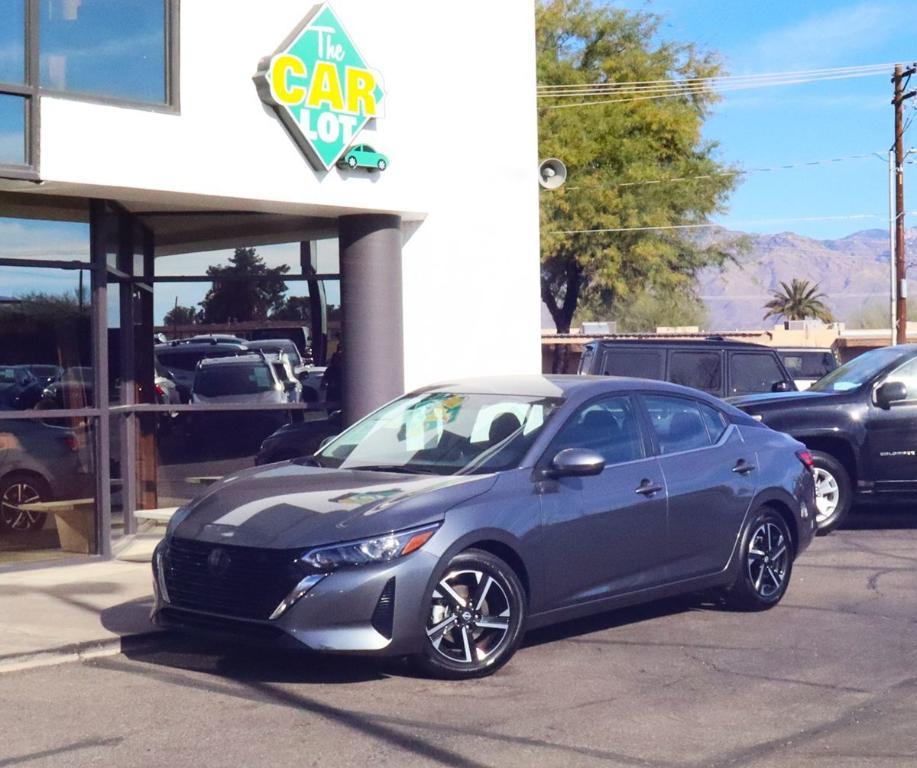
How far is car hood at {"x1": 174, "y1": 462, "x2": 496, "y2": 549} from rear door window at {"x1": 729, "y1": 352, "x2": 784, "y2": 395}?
29.3 feet

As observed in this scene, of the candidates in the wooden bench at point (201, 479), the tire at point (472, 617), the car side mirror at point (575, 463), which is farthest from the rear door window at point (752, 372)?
the tire at point (472, 617)

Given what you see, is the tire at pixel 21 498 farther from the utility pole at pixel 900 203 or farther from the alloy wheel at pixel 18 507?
the utility pole at pixel 900 203

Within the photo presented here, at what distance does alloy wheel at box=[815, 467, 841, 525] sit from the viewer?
42.8 ft

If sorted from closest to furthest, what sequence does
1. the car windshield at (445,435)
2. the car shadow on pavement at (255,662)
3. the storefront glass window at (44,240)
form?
the car shadow on pavement at (255,662) → the car windshield at (445,435) → the storefront glass window at (44,240)

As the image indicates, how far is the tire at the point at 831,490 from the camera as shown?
13047 millimetres

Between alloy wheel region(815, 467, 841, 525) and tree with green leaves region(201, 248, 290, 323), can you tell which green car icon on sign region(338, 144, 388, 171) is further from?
alloy wheel region(815, 467, 841, 525)

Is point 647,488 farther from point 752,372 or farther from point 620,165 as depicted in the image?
point 620,165

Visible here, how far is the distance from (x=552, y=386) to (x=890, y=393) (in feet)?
18.3

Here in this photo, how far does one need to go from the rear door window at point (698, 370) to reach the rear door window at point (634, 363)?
0.18m

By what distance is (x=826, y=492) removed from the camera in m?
13.1

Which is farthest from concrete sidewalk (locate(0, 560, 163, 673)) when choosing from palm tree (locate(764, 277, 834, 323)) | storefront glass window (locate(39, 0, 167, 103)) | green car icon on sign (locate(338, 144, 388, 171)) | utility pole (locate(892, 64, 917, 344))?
palm tree (locate(764, 277, 834, 323))

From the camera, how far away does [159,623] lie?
24.3ft

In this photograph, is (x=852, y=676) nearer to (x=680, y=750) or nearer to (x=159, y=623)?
(x=680, y=750)

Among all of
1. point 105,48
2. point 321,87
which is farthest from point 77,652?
point 321,87
